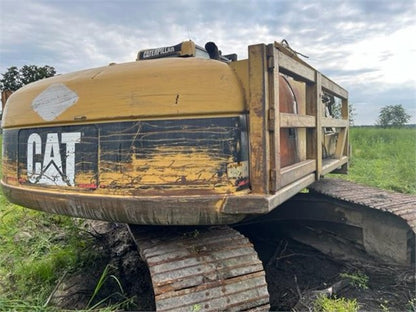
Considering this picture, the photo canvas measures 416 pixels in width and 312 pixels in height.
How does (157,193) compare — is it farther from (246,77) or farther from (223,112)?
(246,77)

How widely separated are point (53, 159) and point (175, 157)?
0.78 metres

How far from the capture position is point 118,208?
194 cm

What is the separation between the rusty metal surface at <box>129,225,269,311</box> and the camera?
1.89 metres

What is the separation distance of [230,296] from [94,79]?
138cm

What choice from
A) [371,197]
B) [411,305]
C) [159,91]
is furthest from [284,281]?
[159,91]

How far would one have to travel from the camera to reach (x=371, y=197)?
10.3ft

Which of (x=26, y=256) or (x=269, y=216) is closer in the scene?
(x=26, y=256)

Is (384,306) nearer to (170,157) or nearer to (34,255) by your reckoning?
(170,157)

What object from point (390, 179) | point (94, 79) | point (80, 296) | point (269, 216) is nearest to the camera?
point (94, 79)

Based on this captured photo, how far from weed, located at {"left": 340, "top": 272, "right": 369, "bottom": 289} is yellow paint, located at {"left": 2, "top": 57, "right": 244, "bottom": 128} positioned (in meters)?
1.64

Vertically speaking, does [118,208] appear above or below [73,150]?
below

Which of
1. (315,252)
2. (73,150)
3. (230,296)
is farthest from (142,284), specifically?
(315,252)

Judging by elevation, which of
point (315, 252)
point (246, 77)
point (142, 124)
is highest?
point (246, 77)

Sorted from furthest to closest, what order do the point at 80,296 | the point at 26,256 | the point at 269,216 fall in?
the point at 269,216 < the point at 26,256 < the point at 80,296
